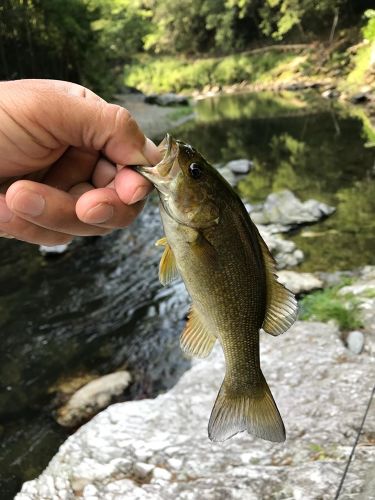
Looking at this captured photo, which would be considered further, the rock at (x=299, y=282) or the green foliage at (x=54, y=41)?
the green foliage at (x=54, y=41)

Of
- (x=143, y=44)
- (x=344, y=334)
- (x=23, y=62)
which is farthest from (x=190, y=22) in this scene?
(x=344, y=334)

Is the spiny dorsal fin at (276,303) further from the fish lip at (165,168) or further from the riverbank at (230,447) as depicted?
Answer: the riverbank at (230,447)

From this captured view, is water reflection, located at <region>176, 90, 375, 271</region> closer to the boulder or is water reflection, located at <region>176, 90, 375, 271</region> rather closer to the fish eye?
the boulder

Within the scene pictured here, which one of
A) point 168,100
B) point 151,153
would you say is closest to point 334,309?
point 151,153

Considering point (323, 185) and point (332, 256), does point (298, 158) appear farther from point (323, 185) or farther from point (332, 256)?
point (332, 256)

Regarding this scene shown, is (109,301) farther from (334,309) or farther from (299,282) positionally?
(334,309)

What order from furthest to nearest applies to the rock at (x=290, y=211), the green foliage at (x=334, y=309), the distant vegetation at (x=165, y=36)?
the distant vegetation at (x=165, y=36) < the rock at (x=290, y=211) < the green foliage at (x=334, y=309)

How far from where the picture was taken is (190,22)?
166 feet

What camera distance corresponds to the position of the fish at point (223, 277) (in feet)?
6.91

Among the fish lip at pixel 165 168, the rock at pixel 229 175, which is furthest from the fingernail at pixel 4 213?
the rock at pixel 229 175

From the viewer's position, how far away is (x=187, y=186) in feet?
6.88

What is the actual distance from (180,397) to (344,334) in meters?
2.09

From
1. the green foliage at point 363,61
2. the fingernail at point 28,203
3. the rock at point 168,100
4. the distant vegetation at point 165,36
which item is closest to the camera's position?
the fingernail at point 28,203

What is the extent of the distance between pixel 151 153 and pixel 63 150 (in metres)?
0.52
